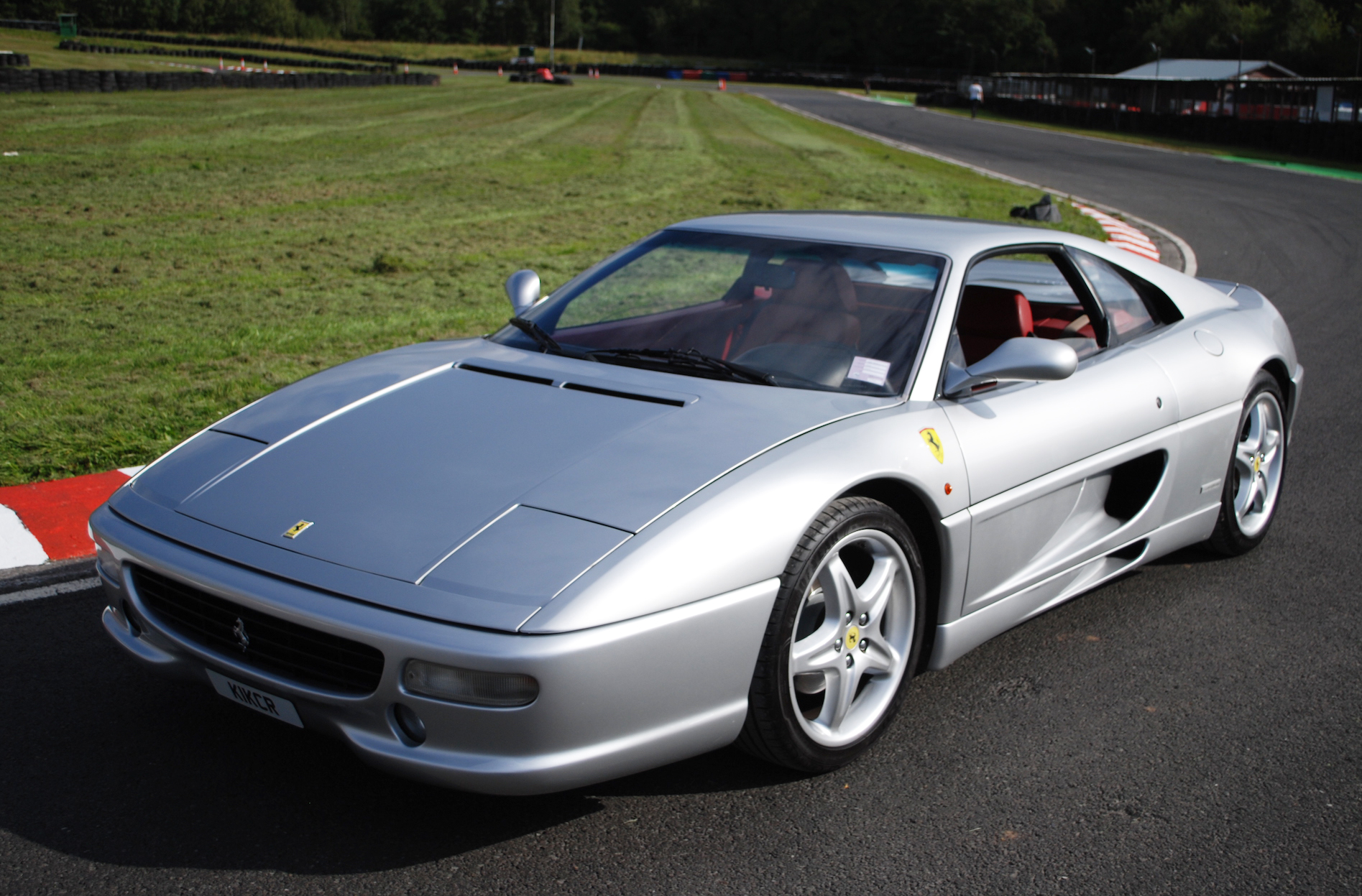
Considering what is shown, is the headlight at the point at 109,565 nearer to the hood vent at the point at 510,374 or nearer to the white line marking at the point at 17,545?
the hood vent at the point at 510,374

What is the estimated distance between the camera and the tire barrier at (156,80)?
1094 inches

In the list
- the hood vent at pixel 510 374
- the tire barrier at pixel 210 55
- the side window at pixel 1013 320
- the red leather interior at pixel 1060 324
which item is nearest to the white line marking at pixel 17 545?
the hood vent at pixel 510 374

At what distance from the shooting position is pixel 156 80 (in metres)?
32.5

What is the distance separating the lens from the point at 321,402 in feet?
11.0

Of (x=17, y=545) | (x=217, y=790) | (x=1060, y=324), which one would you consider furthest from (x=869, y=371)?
(x=17, y=545)

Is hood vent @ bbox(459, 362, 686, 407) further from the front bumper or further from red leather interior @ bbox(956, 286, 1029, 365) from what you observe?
red leather interior @ bbox(956, 286, 1029, 365)

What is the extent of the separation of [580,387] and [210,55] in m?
67.4

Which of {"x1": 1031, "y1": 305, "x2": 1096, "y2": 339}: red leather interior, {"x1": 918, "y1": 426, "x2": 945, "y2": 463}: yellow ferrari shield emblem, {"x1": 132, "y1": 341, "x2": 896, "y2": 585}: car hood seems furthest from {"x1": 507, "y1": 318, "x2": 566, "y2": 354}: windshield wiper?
{"x1": 1031, "y1": 305, "x2": 1096, "y2": 339}: red leather interior

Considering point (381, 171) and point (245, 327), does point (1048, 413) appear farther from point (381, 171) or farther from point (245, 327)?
point (381, 171)

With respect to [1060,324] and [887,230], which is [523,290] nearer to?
[887,230]

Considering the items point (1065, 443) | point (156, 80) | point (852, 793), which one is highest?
point (156, 80)

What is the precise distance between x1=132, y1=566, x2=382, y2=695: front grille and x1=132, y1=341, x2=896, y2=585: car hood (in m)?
0.17

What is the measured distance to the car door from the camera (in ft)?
10.7

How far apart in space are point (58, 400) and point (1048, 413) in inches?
202
